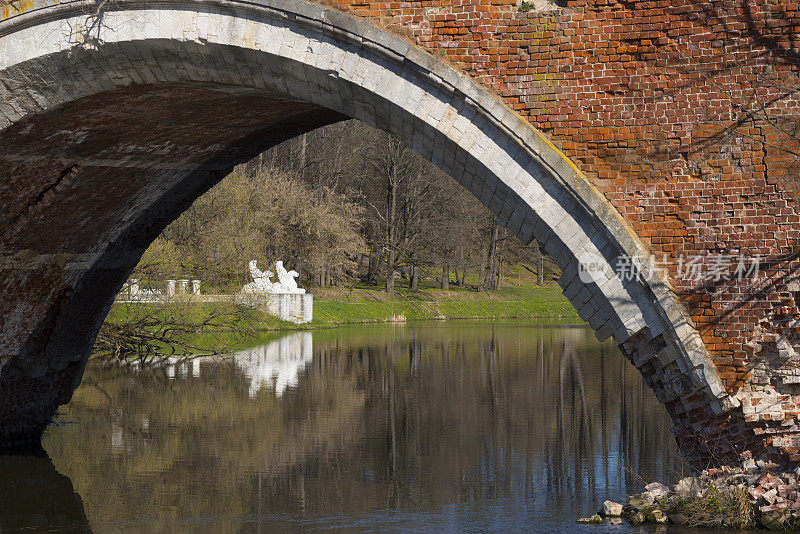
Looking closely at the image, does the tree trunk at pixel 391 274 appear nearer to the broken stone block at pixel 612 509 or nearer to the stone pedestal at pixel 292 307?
the stone pedestal at pixel 292 307

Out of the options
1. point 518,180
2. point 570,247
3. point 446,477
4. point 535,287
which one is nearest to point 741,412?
point 570,247

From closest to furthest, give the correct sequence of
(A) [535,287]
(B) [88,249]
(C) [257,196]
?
(B) [88,249], (C) [257,196], (A) [535,287]

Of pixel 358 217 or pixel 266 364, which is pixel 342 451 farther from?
pixel 358 217

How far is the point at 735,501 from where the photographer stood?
6.50 meters

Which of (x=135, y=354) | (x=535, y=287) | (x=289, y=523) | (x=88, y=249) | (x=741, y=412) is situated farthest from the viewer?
(x=535, y=287)

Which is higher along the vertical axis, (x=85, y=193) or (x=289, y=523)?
(x=85, y=193)

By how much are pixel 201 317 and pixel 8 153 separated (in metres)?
11.2

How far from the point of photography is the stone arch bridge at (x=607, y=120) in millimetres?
6461

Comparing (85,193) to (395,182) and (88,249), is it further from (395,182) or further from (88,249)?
(395,182)

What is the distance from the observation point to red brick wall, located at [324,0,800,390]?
644 cm

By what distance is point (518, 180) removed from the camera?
6672 millimetres

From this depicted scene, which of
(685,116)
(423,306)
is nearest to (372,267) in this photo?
(423,306)

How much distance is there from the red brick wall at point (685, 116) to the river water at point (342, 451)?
1.94 m

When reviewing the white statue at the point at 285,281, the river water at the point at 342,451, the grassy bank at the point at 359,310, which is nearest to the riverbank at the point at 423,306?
the grassy bank at the point at 359,310
